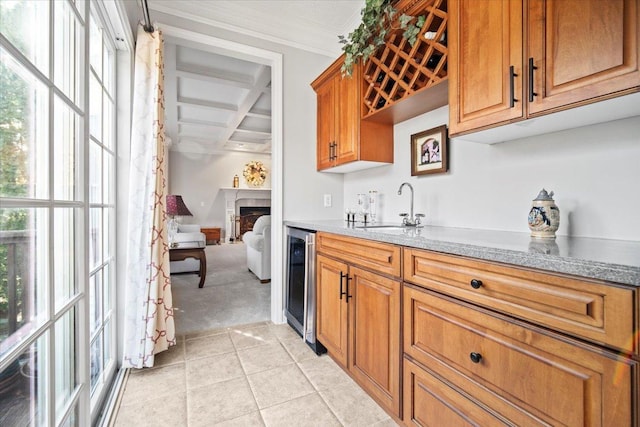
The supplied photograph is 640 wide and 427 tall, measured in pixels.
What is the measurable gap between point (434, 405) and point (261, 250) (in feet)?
10.1

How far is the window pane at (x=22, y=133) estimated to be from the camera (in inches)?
28.1

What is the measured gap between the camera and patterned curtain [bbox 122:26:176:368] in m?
1.86

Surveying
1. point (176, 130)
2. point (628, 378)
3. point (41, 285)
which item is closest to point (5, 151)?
point (41, 285)

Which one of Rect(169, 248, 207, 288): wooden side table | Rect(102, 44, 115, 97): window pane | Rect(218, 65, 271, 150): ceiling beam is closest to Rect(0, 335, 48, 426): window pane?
Rect(102, 44, 115, 97): window pane

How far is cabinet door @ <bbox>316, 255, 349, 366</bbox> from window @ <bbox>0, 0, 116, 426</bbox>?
4.02 ft

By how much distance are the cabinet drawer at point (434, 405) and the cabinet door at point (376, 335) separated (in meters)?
0.07

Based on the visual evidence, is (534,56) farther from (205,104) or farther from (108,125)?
(205,104)

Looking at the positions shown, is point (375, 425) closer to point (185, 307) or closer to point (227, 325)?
point (227, 325)

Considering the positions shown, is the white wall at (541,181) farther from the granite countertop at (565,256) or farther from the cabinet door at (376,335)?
the cabinet door at (376,335)

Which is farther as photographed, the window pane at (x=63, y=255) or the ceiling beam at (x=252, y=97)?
the ceiling beam at (x=252, y=97)

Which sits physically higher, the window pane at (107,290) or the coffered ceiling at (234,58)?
the coffered ceiling at (234,58)

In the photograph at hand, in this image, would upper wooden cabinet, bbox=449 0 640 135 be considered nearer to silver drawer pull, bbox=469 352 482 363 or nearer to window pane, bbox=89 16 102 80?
silver drawer pull, bbox=469 352 482 363

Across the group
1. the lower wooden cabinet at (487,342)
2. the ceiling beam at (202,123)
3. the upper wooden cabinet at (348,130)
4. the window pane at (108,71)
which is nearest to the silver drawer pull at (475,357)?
the lower wooden cabinet at (487,342)

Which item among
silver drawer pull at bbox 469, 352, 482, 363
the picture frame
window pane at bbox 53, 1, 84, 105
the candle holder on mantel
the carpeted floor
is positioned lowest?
the carpeted floor
